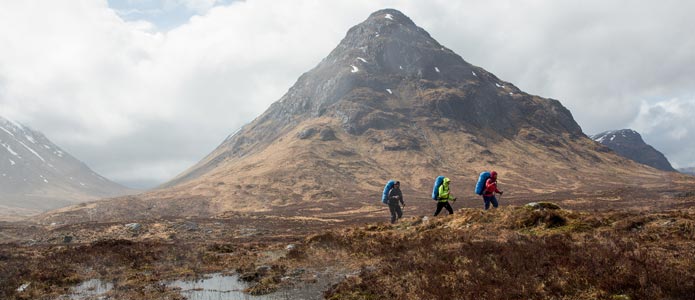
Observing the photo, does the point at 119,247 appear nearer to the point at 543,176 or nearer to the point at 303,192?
the point at 303,192

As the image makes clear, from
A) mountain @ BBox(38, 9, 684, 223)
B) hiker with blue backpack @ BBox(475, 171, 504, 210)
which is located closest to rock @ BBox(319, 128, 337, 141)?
mountain @ BBox(38, 9, 684, 223)

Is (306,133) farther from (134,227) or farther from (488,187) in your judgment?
(488,187)

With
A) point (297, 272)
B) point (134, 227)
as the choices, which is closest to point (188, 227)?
point (134, 227)

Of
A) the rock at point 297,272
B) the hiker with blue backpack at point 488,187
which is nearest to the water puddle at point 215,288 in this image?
the rock at point 297,272

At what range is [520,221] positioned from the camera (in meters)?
16.8

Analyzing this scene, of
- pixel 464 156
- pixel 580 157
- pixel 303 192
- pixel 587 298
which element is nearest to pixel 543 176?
pixel 464 156

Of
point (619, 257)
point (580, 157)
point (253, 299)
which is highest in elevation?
point (580, 157)

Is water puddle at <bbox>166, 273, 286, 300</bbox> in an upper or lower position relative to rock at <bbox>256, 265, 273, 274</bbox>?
lower

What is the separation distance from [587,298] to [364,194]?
9683 cm

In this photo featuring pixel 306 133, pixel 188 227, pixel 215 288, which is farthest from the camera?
pixel 306 133

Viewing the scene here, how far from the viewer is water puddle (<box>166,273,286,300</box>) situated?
11773 mm

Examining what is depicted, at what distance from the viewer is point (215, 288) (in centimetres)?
1307

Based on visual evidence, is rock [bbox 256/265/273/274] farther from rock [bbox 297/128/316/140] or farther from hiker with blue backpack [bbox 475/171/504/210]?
rock [bbox 297/128/316/140]

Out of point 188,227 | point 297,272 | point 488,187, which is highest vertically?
point 488,187
